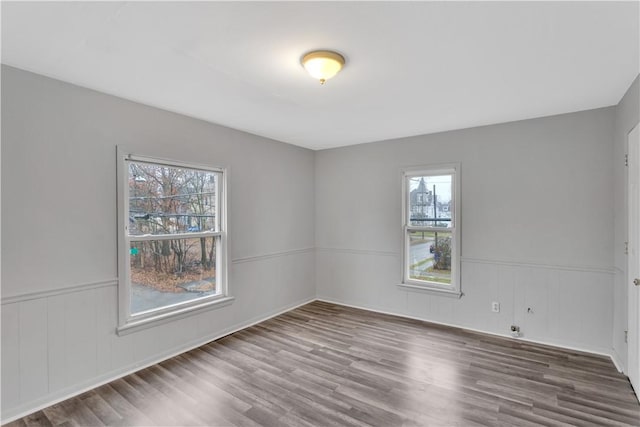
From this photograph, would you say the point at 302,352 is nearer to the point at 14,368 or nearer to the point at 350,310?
the point at 350,310

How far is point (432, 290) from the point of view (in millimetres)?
4227

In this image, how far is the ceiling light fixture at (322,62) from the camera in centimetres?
204

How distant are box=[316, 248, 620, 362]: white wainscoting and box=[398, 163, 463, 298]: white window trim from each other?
8 cm

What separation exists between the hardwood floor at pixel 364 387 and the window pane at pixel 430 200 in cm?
148

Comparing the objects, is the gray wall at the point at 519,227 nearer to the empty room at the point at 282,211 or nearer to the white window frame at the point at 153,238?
the empty room at the point at 282,211

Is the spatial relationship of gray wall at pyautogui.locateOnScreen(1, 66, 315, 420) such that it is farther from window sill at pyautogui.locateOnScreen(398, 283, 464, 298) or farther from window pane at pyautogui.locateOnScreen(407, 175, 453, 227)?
window pane at pyautogui.locateOnScreen(407, 175, 453, 227)

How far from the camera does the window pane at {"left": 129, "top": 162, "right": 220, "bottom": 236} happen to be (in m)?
3.03

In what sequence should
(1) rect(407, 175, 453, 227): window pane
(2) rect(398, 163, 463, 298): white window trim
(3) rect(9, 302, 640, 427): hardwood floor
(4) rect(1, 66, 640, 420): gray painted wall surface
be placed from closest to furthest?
(3) rect(9, 302, 640, 427): hardwood floor, (4) rect(1, 66, 640, 420): gray painted wall surface, (2) rect(398, 163, 463, 298): white window trim, (1) rect(407, 175, 453, 227): window pane

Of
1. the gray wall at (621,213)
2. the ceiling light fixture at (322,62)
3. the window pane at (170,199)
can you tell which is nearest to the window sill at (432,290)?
the gray wall at (621,213)

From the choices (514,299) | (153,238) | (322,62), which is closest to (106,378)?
(153,238)

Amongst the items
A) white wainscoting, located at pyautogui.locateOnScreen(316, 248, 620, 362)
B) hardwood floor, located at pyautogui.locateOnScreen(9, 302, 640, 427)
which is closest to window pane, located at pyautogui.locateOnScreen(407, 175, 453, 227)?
white wainscoting, located at pyautogui.locateOnScreen(316, 248, 620, 362)

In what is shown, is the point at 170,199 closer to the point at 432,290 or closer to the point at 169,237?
the point at 169,237

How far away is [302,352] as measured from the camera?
10.9 ft

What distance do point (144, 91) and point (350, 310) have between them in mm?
3822
